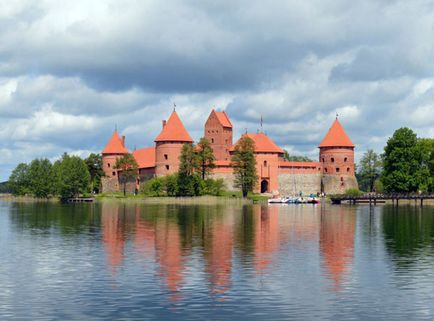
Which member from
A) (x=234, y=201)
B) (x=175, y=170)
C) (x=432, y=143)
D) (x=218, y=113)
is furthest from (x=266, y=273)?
(x=218, y=113)

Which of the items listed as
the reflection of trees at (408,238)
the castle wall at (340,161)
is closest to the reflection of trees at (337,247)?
the reflection of trees at (408,238)

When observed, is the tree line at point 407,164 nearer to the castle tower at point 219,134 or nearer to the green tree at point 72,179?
the castle tower at point 219,134

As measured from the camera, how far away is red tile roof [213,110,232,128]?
94938 millimetres

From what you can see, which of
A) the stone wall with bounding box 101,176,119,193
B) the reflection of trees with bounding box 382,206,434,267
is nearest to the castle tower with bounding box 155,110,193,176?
the stone wall with bounding box 101,176,119,193

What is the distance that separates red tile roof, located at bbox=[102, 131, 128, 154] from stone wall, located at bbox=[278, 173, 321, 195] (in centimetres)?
2258

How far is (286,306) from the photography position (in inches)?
580

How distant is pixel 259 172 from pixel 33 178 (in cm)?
3059

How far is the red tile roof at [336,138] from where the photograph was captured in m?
88.1

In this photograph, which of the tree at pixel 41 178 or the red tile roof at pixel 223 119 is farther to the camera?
the red tile roof at pixel 223 119

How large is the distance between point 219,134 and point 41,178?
23954mm

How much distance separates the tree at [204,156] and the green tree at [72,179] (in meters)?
15.5

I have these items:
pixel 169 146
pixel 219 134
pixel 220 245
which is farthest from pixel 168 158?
pixel 220 245

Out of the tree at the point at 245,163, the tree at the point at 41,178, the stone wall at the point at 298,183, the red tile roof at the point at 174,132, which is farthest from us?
the tree at the point at 41,178

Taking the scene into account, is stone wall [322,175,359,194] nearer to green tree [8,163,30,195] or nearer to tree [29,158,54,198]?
tree [29,158,54,198]
